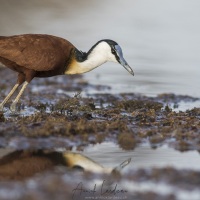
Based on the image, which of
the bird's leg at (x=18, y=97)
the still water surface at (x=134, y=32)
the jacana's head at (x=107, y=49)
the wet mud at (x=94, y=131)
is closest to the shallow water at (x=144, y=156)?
the still water surface at (x=134, y=32)

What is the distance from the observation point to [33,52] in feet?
33.9

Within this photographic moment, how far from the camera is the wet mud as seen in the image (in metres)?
7.02

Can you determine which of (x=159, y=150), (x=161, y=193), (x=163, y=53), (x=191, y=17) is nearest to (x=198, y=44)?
(x=163, y=53)

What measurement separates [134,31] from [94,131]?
1129 cm

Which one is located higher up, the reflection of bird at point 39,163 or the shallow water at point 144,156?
→ the shallow water at point 144,156

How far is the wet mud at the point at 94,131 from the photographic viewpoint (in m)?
7.02

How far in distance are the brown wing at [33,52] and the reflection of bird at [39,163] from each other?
2060 millimetres

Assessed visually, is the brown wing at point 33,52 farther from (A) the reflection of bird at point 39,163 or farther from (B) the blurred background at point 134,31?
(B) the blurred background at point 134,31

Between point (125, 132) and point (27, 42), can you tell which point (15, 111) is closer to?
point (27, 42)

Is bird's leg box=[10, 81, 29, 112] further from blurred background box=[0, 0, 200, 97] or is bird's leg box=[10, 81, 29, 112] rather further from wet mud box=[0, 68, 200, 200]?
blurred background box=[0, 0, 200, 97]

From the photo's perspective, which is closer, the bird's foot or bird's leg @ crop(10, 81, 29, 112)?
bird's leg @ crop(10, 81, 29, 112)

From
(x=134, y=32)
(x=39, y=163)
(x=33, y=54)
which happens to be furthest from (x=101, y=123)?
(x=134, y=32)

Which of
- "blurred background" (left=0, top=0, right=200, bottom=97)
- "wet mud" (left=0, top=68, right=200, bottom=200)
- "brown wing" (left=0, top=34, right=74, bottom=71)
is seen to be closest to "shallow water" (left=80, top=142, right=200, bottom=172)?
"wet mud" (left=0, top=68, right=200, bottom=200)

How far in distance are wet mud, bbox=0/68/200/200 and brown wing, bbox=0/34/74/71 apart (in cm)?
74
